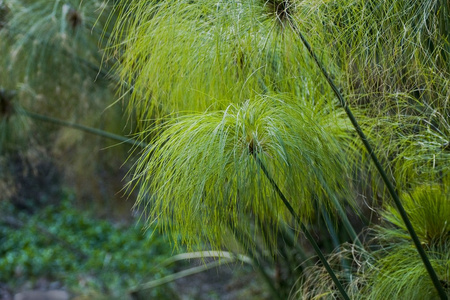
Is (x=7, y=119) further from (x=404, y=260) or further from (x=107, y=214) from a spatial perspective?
(x=107, y=214)

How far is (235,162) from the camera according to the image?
3.58ft

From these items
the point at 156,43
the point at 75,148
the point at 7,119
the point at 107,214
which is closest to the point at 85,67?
the point at 7,119

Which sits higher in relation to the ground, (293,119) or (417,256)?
(293,119)

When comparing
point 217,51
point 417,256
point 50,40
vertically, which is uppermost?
point 50,40

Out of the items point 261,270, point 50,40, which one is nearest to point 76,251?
point 50,40

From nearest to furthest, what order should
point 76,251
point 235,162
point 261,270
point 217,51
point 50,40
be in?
point 235,162
point 217,51
point 261,270
point 50,40
point 76,251

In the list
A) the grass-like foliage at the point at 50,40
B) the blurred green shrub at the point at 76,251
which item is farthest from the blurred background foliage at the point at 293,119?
the blurred green shrub at the point at 76,251

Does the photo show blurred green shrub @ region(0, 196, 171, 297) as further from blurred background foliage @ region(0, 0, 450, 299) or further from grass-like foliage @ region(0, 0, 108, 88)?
blurred background foliage @ region(0, 0, 450, 299)

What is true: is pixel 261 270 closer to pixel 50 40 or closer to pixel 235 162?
pixel 235 162

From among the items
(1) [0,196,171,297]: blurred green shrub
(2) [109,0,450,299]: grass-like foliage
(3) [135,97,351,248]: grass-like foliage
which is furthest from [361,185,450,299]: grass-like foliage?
(1) [0,196,171,297]: blurred green shrub

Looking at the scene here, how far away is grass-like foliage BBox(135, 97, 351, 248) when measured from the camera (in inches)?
44.3

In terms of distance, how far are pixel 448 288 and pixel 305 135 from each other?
501 millimetres

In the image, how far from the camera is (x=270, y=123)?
1.15 meters

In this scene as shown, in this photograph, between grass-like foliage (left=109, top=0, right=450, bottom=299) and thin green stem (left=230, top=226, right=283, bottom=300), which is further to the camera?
thin green stem (left=230, top=226, right=283, bottom=300)
